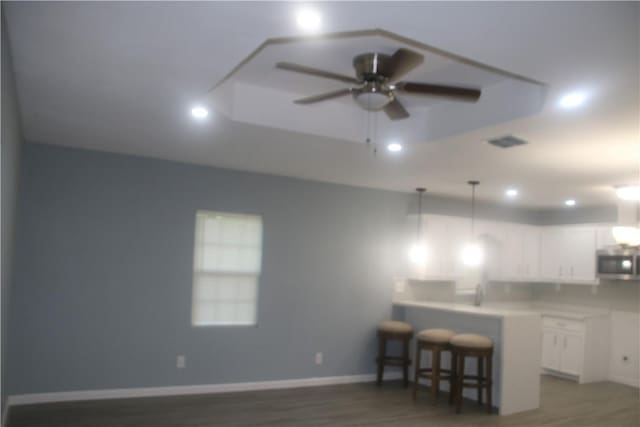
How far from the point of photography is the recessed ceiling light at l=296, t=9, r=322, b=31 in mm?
2135

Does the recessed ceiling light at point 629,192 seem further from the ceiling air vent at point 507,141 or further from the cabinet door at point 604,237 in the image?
the ceiling air vent at point 507,141

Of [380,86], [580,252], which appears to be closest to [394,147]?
[380,86]

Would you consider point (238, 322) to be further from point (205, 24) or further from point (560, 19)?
point (560, 19)

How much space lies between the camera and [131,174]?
17.5ft

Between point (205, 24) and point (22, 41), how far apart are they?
102 cm

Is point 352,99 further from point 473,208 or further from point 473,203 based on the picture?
point 473,208

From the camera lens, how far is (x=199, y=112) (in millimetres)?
3660

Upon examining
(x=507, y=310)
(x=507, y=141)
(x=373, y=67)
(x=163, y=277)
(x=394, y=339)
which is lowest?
(x=394, y=339)

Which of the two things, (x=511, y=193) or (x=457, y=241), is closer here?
(x=511, y=193)

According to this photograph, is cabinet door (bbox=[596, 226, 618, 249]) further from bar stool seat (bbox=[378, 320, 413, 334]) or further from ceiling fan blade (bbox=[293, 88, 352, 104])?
ceiling fan blade (bbox=[293, 88, 352, 104])

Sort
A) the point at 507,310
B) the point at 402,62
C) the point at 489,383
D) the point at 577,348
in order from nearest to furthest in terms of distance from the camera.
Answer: the point at 402,62 → the point at 489,383 → the point at 507,310 → the point at 577,348

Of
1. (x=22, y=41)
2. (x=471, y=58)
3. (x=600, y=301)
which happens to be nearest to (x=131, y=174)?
(x=22, y=41)

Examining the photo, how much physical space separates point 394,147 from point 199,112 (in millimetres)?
1693

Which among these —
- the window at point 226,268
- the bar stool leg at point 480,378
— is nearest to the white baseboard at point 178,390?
the window at point 226,268
